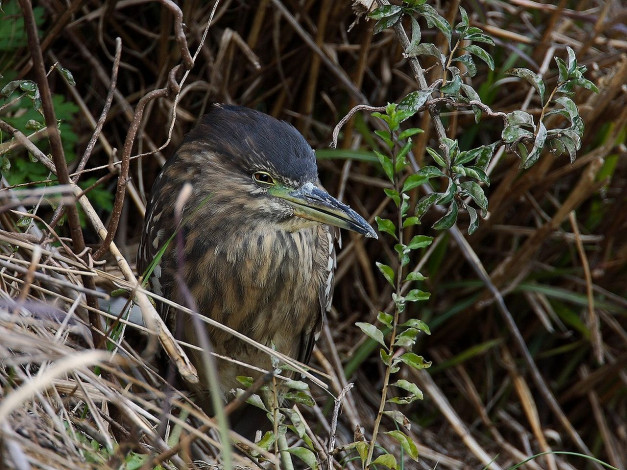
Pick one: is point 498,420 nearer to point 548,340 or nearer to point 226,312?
point 548,340

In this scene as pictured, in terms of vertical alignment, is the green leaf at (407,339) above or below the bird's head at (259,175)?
below

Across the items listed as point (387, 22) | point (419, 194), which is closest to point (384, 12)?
point (387, 22)

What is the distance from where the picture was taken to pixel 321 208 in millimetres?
2299

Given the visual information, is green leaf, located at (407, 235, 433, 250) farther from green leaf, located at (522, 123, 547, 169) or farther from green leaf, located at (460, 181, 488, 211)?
green leaf, located at (522, 123, 547, 169)

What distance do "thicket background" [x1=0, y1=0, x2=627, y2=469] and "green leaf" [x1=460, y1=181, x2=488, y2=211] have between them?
0.90m

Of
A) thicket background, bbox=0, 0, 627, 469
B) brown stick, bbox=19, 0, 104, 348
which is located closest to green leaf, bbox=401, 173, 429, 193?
brown stick, bbox=19, 0, 104, 348

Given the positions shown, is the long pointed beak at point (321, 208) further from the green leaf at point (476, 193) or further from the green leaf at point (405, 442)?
the green leaf at point (405, 442)

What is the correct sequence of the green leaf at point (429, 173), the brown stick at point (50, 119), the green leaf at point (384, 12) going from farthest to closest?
the green leaf at point (384, 12) < the green leaf at point (429, 173) < the brown stick at point (50, 119)

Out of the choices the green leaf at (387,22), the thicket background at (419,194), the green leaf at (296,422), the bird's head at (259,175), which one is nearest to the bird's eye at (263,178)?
the bird's head at (259,175)

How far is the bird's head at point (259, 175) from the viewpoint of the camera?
7.70 ft

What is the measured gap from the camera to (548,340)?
3.61 meters

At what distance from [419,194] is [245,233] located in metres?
0.96

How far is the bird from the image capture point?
2398mm

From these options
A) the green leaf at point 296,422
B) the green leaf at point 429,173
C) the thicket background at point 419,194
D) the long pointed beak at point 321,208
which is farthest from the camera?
the thicket background at point 419,194
